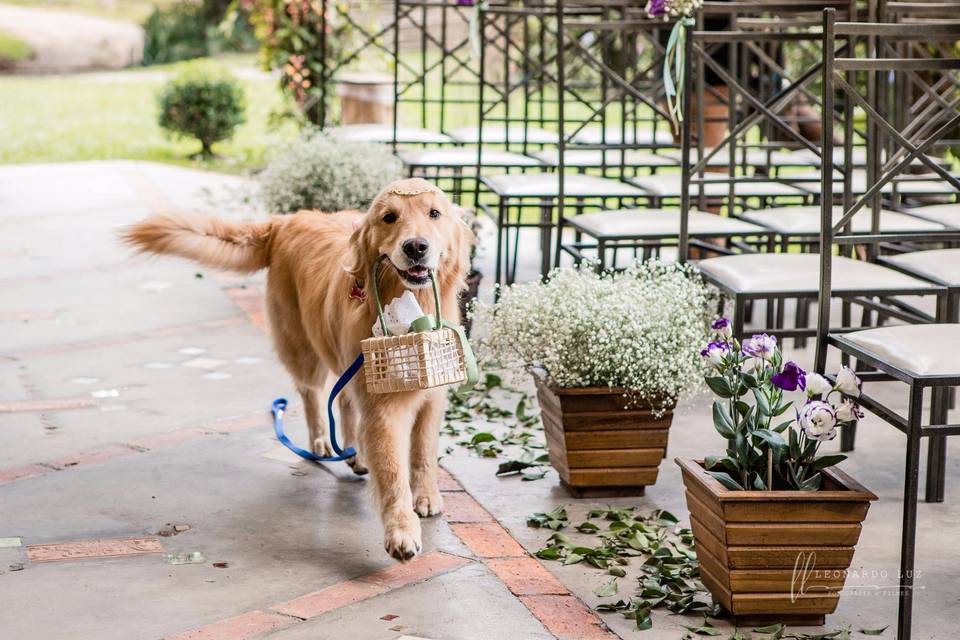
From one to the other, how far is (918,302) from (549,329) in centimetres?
324

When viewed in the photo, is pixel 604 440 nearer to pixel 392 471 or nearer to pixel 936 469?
pixel 392 471

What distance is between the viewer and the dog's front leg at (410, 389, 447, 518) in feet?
11.4

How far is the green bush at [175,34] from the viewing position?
20.5m

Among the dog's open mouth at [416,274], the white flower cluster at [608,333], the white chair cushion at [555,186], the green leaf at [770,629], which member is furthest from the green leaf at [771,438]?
the white chair cushion at [555,186]

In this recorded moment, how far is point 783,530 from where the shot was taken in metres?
2.68

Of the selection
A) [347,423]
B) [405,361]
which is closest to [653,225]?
[347,423]

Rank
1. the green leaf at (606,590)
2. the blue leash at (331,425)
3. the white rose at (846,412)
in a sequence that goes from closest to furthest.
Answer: the white rose at (846,412) < the green leaf at (606,590) < the blue leash at (331,425)

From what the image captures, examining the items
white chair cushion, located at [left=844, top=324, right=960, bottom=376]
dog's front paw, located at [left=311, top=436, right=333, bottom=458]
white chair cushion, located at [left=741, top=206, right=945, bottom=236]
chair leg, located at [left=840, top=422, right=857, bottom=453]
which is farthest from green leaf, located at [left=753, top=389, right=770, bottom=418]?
white chair cushion, located at [left=741, top=206, right=945, bottom=236]

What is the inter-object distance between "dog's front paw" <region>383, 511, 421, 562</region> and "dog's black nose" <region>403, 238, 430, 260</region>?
67 centimetres

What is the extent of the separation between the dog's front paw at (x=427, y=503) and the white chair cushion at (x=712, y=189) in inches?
87.0

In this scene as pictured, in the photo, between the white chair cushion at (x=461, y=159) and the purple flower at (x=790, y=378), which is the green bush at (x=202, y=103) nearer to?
the white chair cushion at (x=461, y=159)

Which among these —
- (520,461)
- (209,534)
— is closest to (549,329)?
(520,461)

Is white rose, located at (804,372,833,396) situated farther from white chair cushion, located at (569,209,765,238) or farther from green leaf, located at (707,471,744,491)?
white chair cushion, located at (569,209,765,238)

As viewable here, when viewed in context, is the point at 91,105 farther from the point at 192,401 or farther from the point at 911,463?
the point at 911,463
